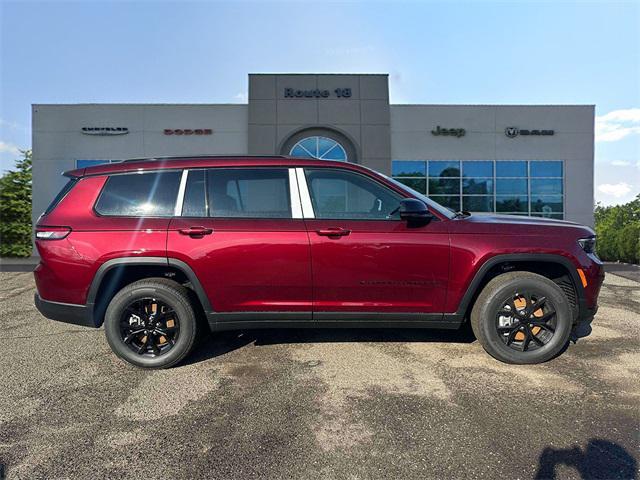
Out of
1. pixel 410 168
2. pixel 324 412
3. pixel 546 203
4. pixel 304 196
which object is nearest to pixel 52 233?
pixel 304 196

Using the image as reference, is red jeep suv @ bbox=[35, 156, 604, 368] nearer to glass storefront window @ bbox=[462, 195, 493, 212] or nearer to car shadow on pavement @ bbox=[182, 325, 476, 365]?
car shadow on pavement @ bbox=[182, 325, 476, 365]

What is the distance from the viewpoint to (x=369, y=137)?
1598 cm

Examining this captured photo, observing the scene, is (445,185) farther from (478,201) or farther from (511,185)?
(511,185)

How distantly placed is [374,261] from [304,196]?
2.86 feet

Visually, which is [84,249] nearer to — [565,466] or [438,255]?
[438,255]

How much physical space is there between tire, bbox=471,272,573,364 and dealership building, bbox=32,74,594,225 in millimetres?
13205

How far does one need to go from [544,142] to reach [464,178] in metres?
4.04

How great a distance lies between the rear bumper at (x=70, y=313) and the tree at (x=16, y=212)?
607 inches

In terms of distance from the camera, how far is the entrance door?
3.16m

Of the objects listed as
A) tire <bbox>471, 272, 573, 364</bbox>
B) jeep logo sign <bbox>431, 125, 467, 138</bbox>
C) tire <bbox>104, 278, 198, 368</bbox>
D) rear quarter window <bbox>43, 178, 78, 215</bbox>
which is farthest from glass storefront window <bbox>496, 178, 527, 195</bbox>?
rear quarter window <bbox>43, 178, 78, 215</bbox>

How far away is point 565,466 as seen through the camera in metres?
2.01

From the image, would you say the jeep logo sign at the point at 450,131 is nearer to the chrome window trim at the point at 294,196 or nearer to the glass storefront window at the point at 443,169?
the glass storefront window at the point at 443,169

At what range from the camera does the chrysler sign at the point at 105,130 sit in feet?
52.3

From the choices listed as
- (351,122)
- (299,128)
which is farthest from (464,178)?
(299,128)
